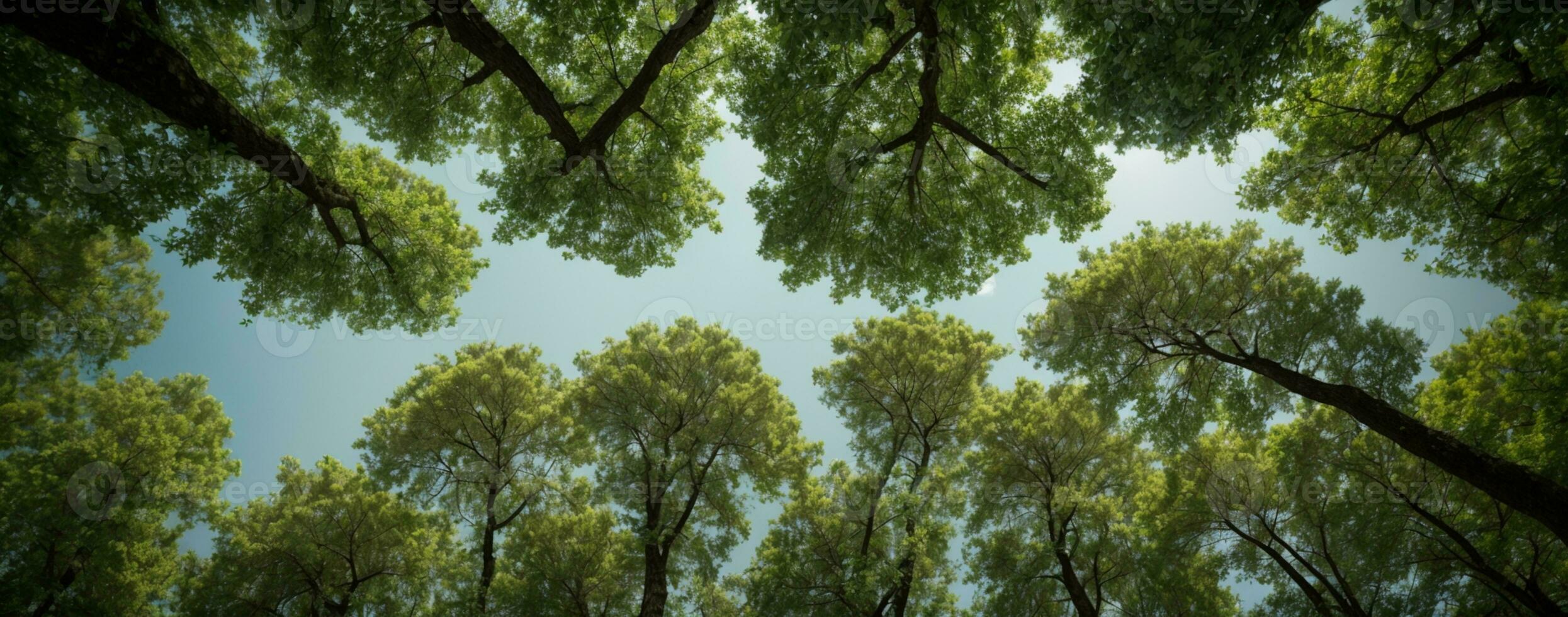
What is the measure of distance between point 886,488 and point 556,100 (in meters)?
11.7

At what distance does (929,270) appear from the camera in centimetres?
1059

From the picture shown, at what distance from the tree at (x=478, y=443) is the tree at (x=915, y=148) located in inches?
377

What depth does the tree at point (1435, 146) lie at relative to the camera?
7.64m

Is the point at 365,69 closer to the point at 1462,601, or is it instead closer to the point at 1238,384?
the point at 1238,384

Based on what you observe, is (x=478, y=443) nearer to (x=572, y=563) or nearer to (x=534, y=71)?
(x=572, y=563)

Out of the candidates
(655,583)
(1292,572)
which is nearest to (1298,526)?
(1292,572)

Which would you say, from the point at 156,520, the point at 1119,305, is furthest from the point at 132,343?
the point at 1119,305

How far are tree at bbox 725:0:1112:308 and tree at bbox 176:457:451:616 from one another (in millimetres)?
13799

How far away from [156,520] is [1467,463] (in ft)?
87.6

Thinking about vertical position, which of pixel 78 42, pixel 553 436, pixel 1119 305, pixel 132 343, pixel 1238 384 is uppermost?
pixel 1119 305

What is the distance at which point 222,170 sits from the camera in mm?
8695
